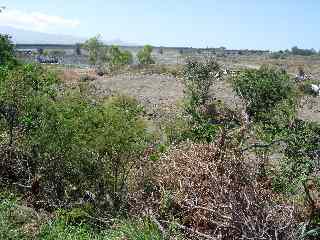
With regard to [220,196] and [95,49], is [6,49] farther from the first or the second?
[95,49]

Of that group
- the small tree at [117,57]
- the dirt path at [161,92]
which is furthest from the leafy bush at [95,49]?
the dirt path at [161,92]

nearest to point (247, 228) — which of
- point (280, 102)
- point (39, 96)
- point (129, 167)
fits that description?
point (129, 167)

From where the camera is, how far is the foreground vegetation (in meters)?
6.98

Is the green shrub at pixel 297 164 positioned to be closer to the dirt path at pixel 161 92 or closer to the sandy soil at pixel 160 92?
the sandy soil at pixel 160 92

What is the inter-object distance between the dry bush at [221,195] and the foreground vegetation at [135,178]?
18 mm

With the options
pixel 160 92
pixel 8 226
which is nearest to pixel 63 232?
pixel 8 226

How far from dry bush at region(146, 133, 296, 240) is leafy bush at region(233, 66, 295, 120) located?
15.0m

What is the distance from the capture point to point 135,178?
33.3ft

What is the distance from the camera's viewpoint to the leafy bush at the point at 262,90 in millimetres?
24094

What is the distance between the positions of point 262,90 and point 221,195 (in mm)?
17803

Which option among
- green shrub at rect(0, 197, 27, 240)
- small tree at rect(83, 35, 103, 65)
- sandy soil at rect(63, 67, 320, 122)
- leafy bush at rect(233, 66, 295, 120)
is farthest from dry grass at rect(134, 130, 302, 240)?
small tree at rect(83, 35, 103, 65)

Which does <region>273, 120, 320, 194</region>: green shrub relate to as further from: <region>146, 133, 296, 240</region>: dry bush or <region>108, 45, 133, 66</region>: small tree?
<region>108, 45, 133, 66</region>: small tree

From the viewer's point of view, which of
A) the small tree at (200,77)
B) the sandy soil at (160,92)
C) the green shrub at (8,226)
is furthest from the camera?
the sandy soil at (160,92)

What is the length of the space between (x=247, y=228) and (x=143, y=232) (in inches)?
51.3
